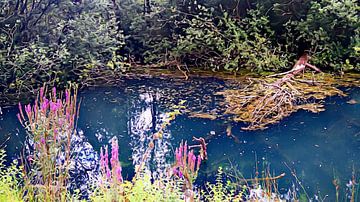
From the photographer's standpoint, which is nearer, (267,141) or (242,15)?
(267,141)

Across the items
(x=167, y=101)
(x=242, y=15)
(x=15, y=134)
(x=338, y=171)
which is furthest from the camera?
(x=242, y=15)

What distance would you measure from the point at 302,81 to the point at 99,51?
3578mm

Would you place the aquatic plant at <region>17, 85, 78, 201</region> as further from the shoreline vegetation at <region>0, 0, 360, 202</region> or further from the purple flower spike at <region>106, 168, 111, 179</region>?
the shoreline vegetation at <region>0, 0, 360, 202</region>

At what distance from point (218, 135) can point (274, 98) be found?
1.23 metres

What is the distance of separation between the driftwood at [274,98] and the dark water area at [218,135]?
165mm

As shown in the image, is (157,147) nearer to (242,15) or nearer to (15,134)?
(15,134)

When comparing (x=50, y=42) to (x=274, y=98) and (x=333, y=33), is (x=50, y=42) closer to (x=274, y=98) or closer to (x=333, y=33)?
(x=274, y=98)

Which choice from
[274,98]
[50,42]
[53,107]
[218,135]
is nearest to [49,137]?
[53,107]

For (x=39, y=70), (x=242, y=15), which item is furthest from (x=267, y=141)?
(x=242, y=15)

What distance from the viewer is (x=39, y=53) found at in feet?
23.1

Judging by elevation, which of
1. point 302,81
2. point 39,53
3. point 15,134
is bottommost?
point 15,134

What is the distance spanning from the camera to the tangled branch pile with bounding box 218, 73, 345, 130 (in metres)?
6.20

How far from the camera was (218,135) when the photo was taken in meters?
5.76

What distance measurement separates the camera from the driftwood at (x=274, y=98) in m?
6.20
